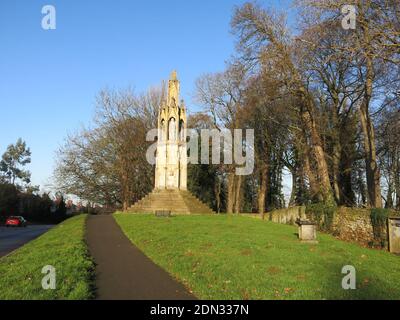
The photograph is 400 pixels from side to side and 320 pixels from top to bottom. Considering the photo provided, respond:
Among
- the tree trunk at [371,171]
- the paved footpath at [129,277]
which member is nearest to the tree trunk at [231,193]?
the tree trunk at [371,171]

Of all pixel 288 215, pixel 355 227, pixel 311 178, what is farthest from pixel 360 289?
pixel 288 215

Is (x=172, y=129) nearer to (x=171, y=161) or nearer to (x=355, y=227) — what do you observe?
(x=171, y=161)

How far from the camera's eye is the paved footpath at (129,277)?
768 centimetres

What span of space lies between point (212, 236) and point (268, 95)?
14.1 metres

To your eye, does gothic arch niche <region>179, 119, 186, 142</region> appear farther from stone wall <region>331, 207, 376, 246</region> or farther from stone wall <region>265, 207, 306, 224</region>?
stone wall <region>331, 207, 376, 246</region>

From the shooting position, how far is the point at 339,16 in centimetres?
1917

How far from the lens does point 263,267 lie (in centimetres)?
983

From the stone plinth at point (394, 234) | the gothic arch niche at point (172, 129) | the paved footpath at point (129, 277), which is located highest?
the gothic arch niche at point (172, 129)

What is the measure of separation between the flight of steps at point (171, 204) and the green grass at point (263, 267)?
16901 millimetres

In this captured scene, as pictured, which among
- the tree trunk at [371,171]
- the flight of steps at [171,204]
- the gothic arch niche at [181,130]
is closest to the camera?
the tree trunk at [371,171]

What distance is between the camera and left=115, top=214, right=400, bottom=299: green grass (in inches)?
308

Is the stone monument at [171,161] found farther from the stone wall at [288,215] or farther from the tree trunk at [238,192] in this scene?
the tree trunk at [238,192]

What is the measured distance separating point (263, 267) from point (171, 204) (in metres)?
24.2

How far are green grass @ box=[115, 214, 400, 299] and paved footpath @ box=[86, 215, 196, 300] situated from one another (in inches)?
12.9
